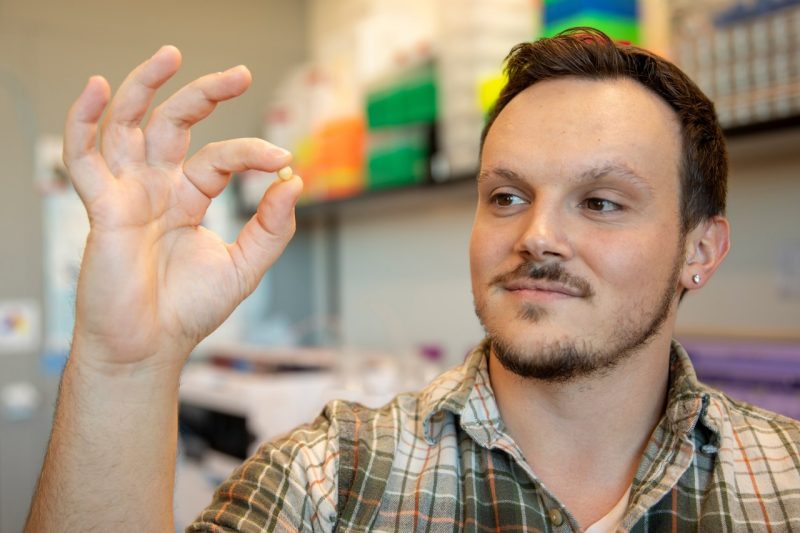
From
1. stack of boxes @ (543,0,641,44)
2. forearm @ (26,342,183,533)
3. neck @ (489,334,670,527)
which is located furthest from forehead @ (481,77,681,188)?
stack of boxes @ (543,0,641,44)

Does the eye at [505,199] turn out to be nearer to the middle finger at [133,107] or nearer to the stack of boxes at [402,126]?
the middle finger at [133,107]

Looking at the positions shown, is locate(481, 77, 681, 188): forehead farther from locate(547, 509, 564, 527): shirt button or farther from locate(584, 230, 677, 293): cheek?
locate(547, 509, 564, 527): shirt button

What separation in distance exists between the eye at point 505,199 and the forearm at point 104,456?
1.76 ft

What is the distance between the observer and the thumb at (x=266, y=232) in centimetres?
92

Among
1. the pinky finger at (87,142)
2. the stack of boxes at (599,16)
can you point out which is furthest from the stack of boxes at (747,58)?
the pinky finger at (87,142)

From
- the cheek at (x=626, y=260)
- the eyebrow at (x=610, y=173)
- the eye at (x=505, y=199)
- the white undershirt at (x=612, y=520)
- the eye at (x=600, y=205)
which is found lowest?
the white undershirt at (x=612, y=520)

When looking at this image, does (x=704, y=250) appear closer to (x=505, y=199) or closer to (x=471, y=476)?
(x=505, y=199)

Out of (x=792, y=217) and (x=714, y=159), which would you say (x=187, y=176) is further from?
(x=792, y=217)

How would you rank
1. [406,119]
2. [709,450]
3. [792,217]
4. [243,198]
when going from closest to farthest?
[709,450] → [792,217] → [406,119] → [243,198]

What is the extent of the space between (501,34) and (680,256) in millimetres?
1275

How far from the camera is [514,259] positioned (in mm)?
1028

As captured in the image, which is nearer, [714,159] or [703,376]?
[714,159]

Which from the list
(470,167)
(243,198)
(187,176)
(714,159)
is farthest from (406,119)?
(187,176)

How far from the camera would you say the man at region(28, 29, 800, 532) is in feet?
2.61
